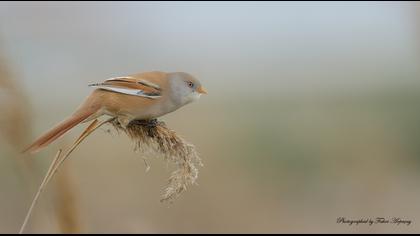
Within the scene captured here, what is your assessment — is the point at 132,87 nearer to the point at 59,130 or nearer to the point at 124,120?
the point at 124,120

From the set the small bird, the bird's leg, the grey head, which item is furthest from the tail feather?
the grey head

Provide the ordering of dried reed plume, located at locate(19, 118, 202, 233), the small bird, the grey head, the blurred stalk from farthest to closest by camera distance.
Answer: the grey head, the small bird, dried reed plume, located at locate(19, 118, 202, 233), the blurred stalk

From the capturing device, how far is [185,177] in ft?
9.30

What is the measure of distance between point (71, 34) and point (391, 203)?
6129 millimetres

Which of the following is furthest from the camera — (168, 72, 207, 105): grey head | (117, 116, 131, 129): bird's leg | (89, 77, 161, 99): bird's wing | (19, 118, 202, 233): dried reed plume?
(168, 72, 207, 105): grey head

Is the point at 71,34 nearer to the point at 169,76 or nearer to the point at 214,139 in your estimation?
the point at 214,139

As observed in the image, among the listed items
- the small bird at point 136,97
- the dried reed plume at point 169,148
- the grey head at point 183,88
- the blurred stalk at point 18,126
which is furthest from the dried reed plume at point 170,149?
the grey head at point 183,88

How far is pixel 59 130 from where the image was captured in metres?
3.18

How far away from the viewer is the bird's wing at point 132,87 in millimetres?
3729

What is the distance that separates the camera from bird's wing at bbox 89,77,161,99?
373 centimetres

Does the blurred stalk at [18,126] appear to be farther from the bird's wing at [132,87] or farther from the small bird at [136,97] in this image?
the bird's wing at [132,87]

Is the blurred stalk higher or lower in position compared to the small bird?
higher

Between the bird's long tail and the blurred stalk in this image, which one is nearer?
the blurred stalk

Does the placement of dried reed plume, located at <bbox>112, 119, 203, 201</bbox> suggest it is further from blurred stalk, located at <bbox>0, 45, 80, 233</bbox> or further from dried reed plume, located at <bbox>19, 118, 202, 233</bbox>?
blurred stalk, located at <bbox>0, 45, 80, 233</bbox>
